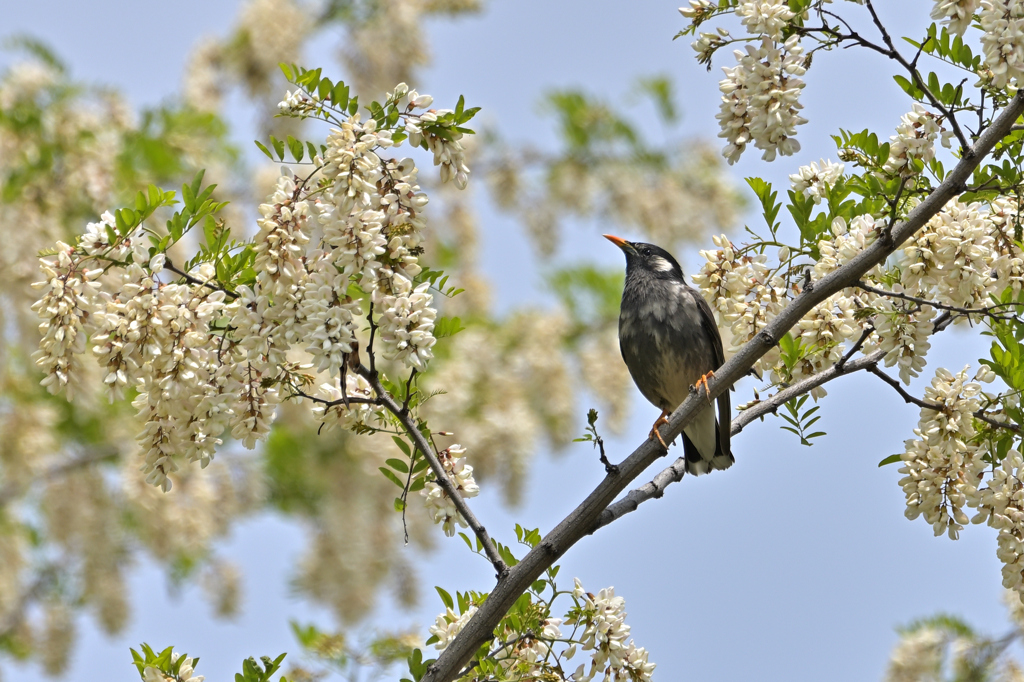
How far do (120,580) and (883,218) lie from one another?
23.5 ft

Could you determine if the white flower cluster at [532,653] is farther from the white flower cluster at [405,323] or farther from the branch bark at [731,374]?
the white flower cluster at [405,323]

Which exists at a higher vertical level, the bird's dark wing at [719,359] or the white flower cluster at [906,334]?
the bird's dark wing at [719,359]

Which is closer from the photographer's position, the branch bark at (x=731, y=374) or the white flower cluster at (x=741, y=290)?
the branch bark at (x=731, y=374)

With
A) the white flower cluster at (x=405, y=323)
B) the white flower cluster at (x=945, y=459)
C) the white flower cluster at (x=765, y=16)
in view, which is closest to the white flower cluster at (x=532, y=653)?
the white flower cluster at (x=405, y=323)

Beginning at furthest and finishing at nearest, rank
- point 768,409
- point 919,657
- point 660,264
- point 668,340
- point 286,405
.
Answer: point 286,405 → point 919,657 → point 660,264 → point 668,340 → point 768,409

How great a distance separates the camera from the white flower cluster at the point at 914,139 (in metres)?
2.59

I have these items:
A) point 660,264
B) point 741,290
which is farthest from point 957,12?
point 660,264

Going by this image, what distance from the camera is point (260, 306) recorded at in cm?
241

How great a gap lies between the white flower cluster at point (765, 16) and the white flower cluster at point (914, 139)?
0.43m

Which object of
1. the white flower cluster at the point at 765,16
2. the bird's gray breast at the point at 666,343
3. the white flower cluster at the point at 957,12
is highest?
the bird's gray breast at the point at 666,343

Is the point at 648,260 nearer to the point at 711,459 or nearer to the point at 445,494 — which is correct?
the point at 711,459

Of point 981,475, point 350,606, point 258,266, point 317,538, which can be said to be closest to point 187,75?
point 317,538

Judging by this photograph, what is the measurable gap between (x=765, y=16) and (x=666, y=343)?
2322mm

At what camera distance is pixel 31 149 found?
23.0 ft
